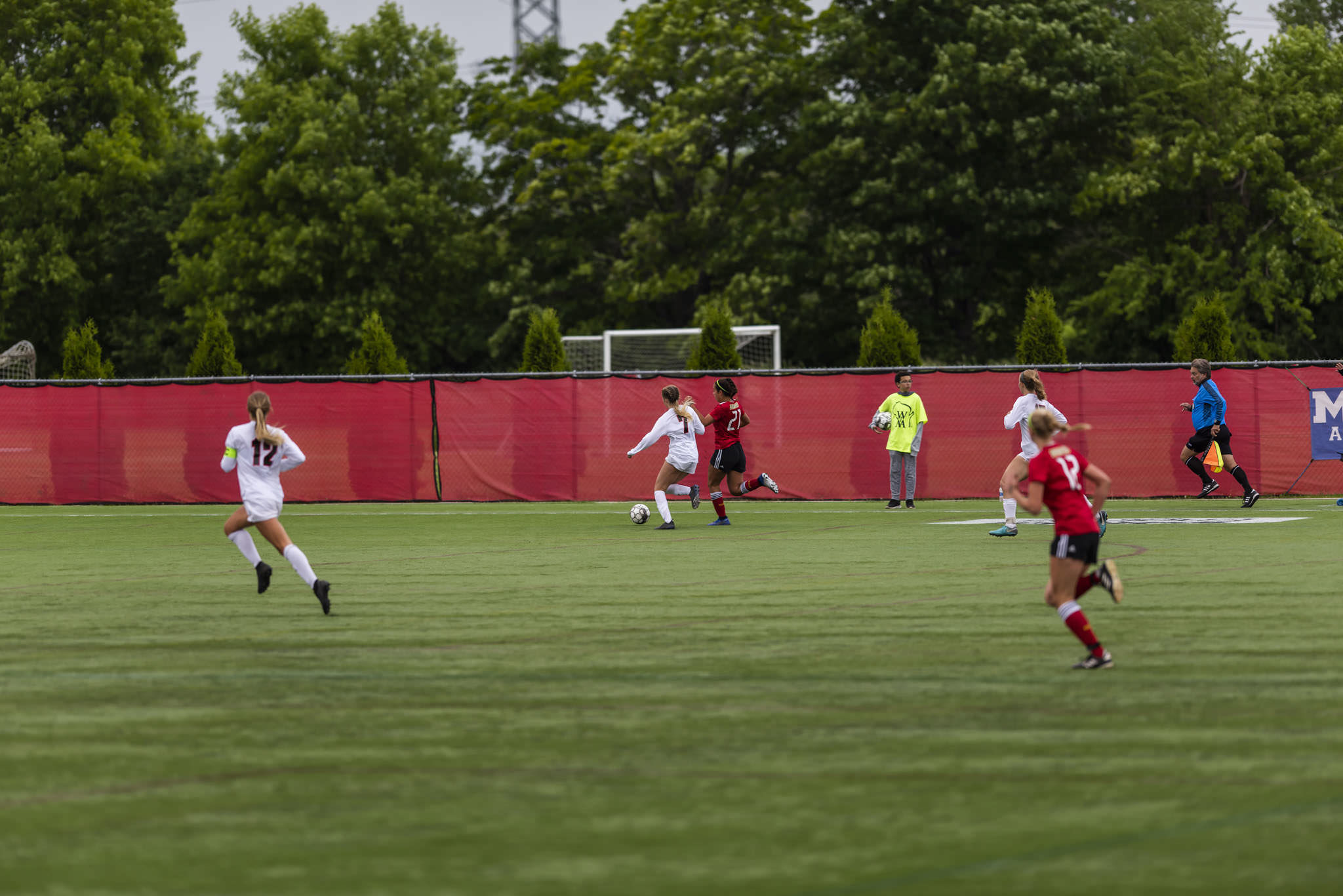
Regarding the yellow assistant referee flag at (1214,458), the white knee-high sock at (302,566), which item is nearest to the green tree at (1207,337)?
the yellow assistant referee flag at (1214,458)

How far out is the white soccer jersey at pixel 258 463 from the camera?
12438 millimetres

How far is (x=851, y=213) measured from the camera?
1912 inches

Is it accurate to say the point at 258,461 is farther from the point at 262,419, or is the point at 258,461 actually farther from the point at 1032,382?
the point at 1032,382

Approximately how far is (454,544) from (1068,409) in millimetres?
11101

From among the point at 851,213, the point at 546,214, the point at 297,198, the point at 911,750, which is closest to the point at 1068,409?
the point at 911,750

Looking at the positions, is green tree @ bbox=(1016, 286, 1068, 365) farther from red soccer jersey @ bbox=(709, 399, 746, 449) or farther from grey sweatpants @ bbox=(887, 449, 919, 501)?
red soccer jersey @ bbox=(709, 399, 746, 449)

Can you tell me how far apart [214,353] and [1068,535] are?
29.2 m

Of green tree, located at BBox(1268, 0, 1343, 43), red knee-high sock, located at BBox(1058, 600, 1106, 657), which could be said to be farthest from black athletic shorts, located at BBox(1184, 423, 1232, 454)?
green tree, located at BBox(1268, 0, 1343, 43)

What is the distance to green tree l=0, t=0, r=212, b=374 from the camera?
56.5m

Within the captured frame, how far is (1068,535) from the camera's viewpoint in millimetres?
8570

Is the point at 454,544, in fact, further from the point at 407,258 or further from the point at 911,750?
the point at 407,258

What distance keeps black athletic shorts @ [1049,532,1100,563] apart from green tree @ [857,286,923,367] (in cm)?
2366

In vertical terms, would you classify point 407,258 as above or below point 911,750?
above

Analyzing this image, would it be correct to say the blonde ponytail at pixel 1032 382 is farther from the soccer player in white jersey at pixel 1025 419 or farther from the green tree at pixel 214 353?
the green tree at pixel 214 353
